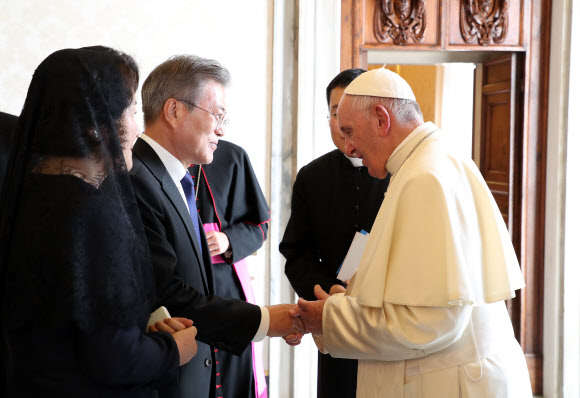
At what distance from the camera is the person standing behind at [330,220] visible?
284 centimetres

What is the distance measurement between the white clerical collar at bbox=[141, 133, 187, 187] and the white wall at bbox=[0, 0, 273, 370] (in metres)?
1.88

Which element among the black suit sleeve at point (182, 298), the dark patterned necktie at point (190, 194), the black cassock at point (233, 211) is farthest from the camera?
the black cassock at point (233, 211)

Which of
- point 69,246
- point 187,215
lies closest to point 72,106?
point 69,246

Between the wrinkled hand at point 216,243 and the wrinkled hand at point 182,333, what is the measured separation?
1238 mm

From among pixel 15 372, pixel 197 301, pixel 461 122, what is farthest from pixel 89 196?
pixel 461 122

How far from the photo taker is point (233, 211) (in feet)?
11.2

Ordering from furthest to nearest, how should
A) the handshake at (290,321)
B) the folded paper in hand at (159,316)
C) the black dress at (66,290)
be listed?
the handshake at (290,321)
the folded paper in hand at (159,316)
the black dress at (66,290)

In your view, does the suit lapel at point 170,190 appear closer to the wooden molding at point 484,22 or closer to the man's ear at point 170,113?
the man's ear at point 170,113

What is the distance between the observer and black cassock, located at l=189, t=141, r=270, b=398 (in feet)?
10.5

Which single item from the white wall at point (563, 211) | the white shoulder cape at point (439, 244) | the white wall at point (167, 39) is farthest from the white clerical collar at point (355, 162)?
the white wall at point (563, 211)

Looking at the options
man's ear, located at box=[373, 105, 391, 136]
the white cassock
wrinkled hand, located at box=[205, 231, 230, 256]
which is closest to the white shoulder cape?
the white cassock

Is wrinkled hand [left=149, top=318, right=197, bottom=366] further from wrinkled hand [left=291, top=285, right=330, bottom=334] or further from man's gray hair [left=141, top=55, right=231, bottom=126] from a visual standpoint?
man's gray hair [left=141, top=55, right=231, bottom=126]

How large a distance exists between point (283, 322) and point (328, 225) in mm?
716

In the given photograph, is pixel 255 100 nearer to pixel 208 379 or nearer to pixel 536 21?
pixel 536 21
